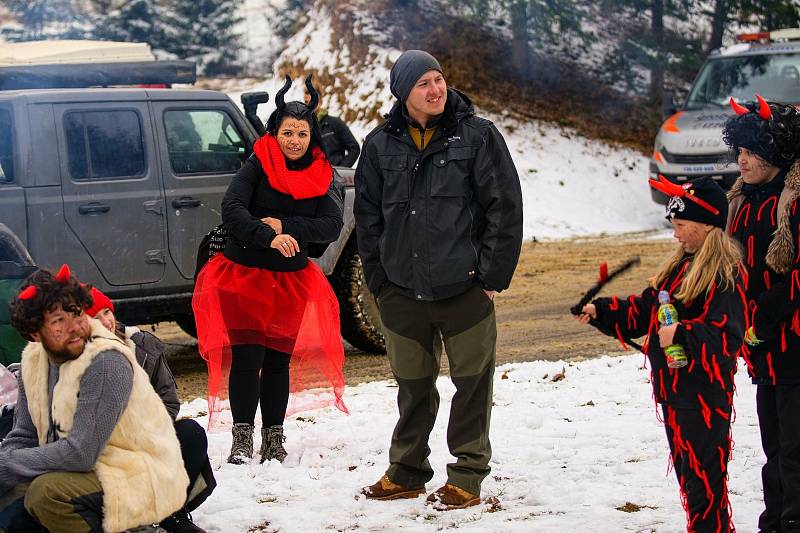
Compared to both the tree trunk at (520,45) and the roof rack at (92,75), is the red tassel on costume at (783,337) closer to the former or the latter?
the roof rack at (92,75)

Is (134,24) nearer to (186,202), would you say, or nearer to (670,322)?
(186,202)

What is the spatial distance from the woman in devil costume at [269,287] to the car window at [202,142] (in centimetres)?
227

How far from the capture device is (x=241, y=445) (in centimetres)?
562

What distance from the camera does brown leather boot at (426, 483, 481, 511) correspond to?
4.87m

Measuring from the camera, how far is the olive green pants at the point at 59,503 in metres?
3.83

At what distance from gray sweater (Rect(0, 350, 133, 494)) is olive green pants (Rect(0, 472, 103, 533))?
3cm

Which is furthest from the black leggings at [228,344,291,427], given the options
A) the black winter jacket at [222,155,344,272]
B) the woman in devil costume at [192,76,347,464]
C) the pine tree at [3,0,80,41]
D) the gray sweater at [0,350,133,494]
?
the pine tree at [3,0,80,41]

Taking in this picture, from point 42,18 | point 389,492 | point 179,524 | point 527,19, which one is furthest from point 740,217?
point 42,18

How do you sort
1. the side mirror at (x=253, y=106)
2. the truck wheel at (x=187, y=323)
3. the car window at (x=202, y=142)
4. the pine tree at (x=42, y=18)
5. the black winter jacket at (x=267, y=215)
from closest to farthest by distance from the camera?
the black winter jacket at (x=267, y=215) < the car window at (x=202, y=142) < the side mirror at (x=253, y=106) < the truck wheel at (x=187, y=323) < the pine tree at (x=42, y=18)

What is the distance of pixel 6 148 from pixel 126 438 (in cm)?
396

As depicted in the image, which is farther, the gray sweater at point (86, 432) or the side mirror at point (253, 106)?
the side mirror at point (253, 106)

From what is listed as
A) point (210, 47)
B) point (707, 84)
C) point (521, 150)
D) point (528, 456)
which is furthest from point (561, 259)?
point (210, 47)

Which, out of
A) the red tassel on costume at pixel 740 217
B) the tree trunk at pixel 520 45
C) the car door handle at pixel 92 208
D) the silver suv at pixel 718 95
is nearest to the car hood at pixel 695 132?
the silver suv at pixel 718 95

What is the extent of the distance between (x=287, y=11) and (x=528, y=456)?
26228 mm
